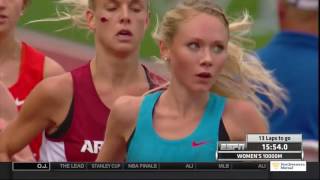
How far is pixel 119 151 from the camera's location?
10.4 ft

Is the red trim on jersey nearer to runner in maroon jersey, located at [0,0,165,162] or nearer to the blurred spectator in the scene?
runner in maroon jersey, located at [0,0,165,162]

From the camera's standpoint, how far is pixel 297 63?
4133mm

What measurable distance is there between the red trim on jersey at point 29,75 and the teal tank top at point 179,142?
426 mm

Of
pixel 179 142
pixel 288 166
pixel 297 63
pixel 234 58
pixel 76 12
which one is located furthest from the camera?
pixel 297 63

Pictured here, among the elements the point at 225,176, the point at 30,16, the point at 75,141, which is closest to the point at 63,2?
the point at 30,16

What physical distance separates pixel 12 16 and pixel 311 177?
1016 mm

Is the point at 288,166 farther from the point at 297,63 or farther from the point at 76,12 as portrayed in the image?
the point at 297,63

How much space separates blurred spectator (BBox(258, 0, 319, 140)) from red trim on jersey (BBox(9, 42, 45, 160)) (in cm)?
84

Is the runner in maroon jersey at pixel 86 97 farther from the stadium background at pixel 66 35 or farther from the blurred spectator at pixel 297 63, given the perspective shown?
the blurred spectator at pixel 297 63

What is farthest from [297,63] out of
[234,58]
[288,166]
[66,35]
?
[288,166]

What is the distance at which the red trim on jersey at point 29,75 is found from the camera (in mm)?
3422

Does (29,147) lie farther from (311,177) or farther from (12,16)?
(311,177)

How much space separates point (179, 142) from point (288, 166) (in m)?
0.29

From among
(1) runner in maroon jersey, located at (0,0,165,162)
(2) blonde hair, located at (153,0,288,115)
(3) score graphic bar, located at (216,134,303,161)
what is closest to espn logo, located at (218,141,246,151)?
(3) score graphic bar, located at (216,134,303,161)
